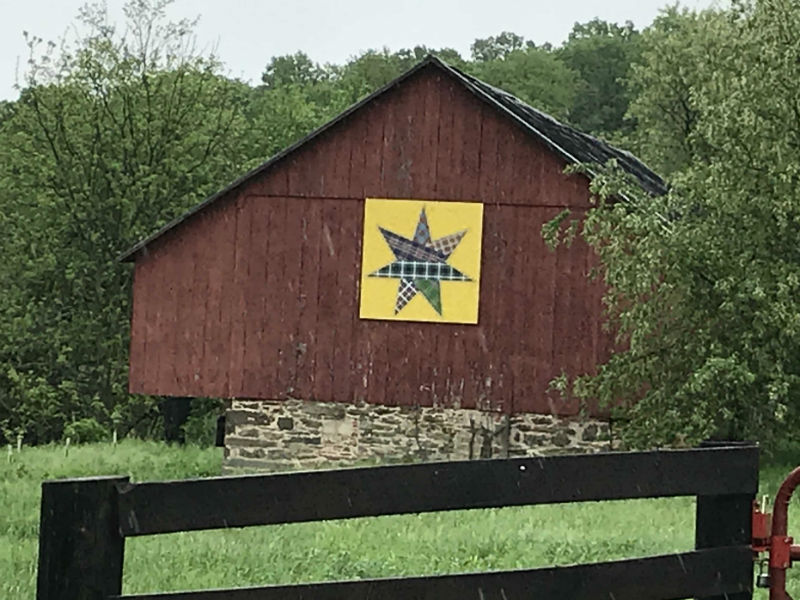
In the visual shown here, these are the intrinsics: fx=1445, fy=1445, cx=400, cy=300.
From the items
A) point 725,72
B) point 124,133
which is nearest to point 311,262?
point 725,72

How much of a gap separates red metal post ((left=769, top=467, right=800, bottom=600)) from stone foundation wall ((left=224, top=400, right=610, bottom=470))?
15189mm

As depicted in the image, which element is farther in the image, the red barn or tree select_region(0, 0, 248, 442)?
tree select_region(0, 0, 248, 442)

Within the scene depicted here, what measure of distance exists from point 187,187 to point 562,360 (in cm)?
1582

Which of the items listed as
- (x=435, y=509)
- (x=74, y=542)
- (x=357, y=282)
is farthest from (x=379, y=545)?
(x=357, y=282)

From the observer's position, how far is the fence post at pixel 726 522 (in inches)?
164

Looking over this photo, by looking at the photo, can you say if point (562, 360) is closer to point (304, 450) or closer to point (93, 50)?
point (304, 450)

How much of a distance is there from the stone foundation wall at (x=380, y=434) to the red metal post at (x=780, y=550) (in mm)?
15189

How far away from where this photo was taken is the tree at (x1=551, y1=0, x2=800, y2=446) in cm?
1642

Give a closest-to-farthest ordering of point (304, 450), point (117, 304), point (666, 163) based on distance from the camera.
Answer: point (304, 450)
point (117, 304)
point (666, 163)

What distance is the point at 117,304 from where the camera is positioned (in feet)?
108

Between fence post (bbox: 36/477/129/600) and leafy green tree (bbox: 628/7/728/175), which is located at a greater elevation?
leafy green tree (bbox: 628/7/728/175)

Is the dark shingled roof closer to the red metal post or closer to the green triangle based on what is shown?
the green triangle

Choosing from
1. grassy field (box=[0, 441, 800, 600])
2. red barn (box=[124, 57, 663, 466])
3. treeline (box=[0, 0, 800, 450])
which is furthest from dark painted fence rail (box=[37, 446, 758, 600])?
treeline (box=[0, 0, 800, 450])

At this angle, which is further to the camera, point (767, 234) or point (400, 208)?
point (400, 208)
